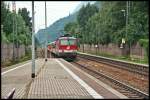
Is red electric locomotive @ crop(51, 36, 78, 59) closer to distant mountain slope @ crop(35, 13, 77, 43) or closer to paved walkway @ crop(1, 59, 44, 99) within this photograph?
distant mountain slope @ crop(35, 13, 77, 43)

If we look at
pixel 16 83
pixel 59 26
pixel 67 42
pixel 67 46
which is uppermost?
pixel 59 26

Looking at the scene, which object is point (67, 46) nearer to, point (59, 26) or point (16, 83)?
point (59, 26)

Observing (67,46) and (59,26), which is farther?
(67,46)

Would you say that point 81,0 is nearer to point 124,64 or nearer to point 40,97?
point 40,97

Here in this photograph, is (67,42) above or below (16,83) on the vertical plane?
above

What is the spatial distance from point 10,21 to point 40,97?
65.1 meters

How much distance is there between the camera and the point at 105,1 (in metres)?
10.1

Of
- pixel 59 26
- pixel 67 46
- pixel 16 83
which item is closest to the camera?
pixel 16 83

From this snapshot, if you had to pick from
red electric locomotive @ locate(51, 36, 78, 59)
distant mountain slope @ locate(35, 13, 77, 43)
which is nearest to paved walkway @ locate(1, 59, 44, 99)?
distant mountain slope @ locate(35, 13, 77, 43)

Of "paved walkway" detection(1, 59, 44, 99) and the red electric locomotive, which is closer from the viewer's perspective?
"paved walkway" detection(1, 59, 44, 99)

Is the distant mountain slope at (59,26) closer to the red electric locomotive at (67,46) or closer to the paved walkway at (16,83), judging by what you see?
the red electric locomotive at (67,46)

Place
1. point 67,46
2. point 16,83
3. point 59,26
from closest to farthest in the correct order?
1. point 16,83
2. point 59,26
3. point 67,46

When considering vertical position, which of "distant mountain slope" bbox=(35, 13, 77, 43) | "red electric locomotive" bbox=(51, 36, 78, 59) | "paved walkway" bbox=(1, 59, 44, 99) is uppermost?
"distant mountain slope" bbox=(35, 13, 77, 43)

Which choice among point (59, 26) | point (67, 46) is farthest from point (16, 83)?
point (67, 46)
